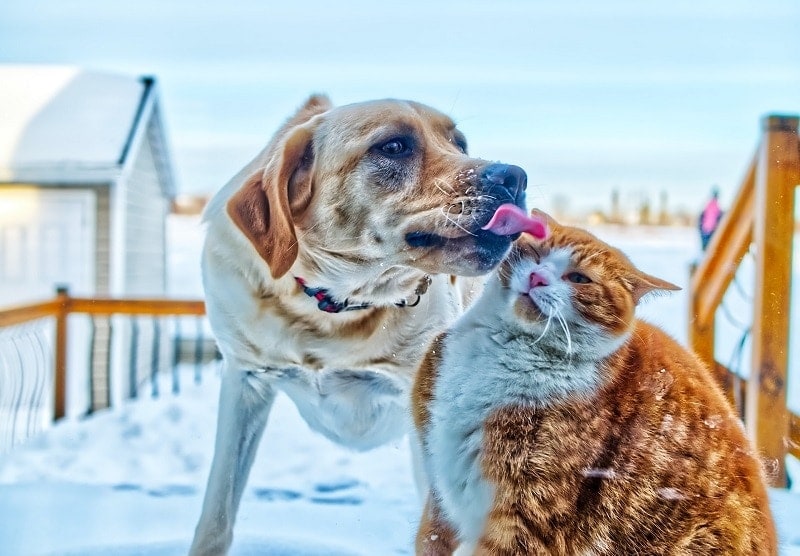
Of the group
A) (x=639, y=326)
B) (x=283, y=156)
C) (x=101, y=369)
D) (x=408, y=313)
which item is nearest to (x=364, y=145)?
(x=283, y=156)

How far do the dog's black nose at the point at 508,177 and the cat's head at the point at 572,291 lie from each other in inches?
2.1

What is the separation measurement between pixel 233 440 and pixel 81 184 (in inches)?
16.1

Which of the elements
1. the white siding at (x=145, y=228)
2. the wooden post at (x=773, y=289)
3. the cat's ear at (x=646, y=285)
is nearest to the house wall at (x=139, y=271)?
the white siding at (x=145, y=228)

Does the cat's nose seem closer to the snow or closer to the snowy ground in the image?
the snowy ground

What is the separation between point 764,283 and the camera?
0.67 meters

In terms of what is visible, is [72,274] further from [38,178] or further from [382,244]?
[382,244]

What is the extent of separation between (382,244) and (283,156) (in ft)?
0.49

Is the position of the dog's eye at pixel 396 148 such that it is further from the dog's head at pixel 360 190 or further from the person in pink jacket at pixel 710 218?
the person in pink jacket at pixel 710 218

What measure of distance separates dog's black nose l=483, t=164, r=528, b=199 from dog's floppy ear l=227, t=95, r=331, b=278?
0.22m

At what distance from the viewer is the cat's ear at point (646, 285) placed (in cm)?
59

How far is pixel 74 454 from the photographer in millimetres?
957

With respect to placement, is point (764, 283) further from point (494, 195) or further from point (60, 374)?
point (60, 374)

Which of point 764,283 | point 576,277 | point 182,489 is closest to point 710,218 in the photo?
point 764,283

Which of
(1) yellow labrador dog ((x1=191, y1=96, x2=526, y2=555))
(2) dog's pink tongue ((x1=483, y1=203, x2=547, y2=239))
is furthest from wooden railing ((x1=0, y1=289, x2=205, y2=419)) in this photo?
(2) dog's pink tongue ((x1=483, y1=203, x2=547, y2=239))
